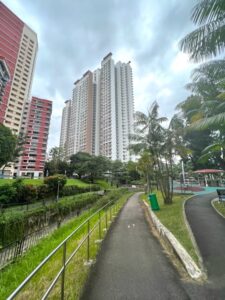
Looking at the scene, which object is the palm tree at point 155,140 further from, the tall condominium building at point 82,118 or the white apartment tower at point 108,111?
the tall condominium building at point 82,118

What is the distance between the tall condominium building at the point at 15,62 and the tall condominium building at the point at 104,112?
30876 mm

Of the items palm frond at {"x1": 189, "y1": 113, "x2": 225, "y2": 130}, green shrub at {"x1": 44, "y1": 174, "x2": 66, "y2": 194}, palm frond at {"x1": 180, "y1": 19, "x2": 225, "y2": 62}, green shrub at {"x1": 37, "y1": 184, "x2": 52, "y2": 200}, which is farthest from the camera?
green shrub at {"x1": 44, "y1": 174, "x2": 66, "y2": 194}

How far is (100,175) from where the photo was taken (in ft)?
180

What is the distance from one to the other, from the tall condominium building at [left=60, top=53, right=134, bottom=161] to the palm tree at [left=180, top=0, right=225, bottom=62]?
79.7m

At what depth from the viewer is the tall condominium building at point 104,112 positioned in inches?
3524

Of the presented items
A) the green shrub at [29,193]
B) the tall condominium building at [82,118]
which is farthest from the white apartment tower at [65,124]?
the green shrub at [29,193]

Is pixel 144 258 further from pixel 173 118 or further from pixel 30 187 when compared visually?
pixel 30 187

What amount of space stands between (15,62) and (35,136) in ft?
104

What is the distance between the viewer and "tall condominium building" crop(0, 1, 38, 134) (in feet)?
201

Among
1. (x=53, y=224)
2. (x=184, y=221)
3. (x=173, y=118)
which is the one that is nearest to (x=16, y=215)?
(x=53, y=224)

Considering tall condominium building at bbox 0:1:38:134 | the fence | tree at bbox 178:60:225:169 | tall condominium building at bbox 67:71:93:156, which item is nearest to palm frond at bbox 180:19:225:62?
tree at bbox 178:60:225:169

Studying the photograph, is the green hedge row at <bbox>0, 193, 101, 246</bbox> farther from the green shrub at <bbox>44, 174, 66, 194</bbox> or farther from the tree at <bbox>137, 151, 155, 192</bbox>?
the green shrub at <bbox>44, 174, 66, 194</bbox>

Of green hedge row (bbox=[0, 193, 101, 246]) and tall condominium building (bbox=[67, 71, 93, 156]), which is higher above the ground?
tall condominium building (bbox=[67, 71, 93, 156])

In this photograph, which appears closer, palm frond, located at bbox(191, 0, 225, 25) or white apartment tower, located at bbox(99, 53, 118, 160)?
palm frond, located at bbox(191, 0, 225, 25)
